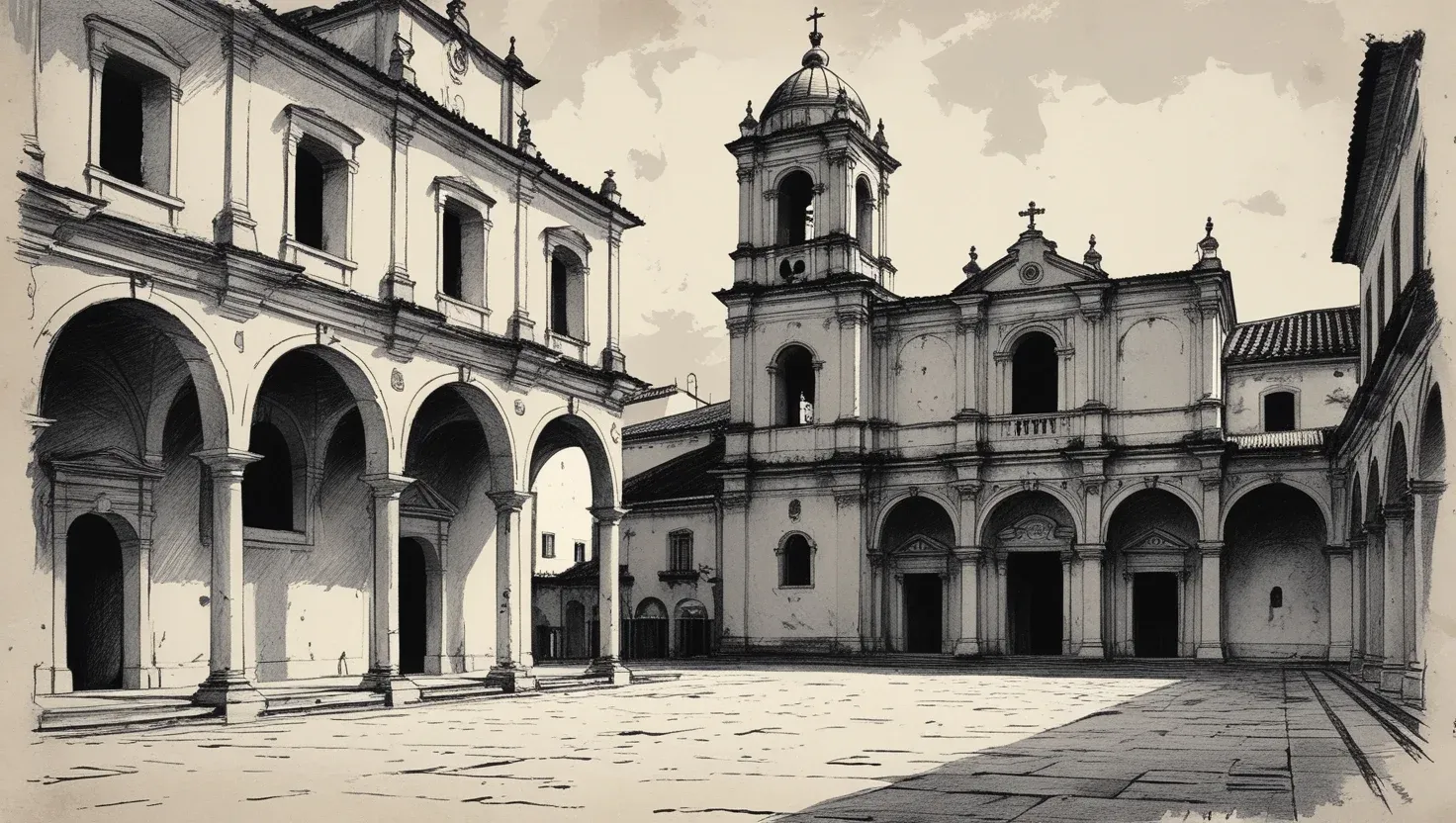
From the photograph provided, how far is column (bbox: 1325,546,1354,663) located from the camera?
32.0 m

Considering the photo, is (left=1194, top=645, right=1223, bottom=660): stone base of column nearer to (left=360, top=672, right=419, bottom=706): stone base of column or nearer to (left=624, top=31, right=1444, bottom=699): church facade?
(left=624, top=31, right=1444, bottom=699): church facade

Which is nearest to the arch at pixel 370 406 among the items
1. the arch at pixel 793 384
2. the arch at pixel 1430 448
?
the arch at pixel 1430 448

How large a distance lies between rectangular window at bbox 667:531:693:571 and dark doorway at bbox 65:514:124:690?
23.5 meters

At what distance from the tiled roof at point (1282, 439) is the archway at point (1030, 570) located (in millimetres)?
4530

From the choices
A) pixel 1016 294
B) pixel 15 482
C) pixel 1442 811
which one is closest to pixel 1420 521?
pixel 1442 811

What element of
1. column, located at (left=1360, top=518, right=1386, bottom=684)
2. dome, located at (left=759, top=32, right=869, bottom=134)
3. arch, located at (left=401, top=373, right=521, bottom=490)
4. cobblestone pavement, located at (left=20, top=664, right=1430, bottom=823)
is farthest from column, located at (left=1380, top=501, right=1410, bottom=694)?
dome, located at (left=759, top=32, right=869, bottom=134)

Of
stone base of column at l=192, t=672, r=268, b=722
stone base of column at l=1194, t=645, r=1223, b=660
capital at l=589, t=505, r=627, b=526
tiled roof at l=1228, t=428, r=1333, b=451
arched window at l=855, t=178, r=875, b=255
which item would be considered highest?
arched window at l=855, t=178, r=875, b=255

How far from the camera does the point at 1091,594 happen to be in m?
34.2

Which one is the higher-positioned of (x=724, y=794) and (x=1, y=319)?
(x=1, y=319)

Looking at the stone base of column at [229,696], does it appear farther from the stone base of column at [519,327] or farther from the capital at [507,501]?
the stone base of column at [519,327]

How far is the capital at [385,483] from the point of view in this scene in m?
19.4

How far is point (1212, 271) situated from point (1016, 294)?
4.84 metres

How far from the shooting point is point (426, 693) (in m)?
19.7

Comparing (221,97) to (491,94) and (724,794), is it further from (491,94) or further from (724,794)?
(724,794)
